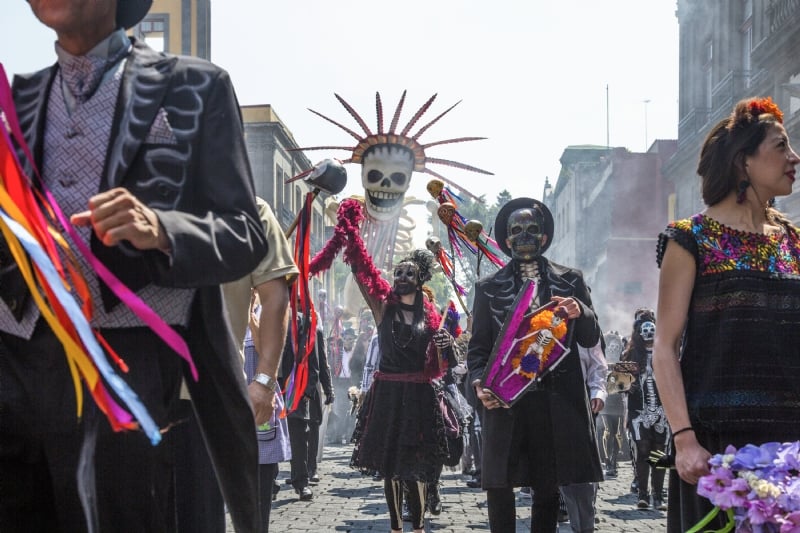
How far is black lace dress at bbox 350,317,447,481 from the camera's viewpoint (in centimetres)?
820

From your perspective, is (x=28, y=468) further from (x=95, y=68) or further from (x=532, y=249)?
(x=532, y=249)

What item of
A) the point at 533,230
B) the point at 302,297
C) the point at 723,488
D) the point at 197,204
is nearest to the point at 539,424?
the point at 533,230

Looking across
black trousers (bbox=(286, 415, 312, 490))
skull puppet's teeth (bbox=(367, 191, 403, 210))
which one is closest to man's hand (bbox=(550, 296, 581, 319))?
skull puppet's teeth (bbox=(367, 191, 403, 210))

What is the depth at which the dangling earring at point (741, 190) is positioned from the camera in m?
3.72

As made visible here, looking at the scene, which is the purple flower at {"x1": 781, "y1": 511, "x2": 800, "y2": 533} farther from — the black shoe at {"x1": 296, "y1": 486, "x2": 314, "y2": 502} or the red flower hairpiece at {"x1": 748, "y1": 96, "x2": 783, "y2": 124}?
the black shoe at {"x1": 296, "y1": 486, "x2": 314, "y2": 502}

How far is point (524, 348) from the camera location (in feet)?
20.4

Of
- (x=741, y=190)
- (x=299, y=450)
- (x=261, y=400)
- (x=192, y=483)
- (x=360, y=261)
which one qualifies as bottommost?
(x=299, y=450)

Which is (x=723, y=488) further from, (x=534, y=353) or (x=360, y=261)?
(x=360, y=261)

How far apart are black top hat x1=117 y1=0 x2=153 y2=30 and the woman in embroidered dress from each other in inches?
77.1

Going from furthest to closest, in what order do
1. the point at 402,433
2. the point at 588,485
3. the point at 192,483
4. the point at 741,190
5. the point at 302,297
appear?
the point at 402,433
the point at 588,485
the point at 302,297
the point at 741,190
the point at 192,483

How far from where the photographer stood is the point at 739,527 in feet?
10.6

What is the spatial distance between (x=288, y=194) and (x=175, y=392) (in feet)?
160

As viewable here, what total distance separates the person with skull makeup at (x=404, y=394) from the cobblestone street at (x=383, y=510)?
781mm

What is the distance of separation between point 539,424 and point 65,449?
4.42m
